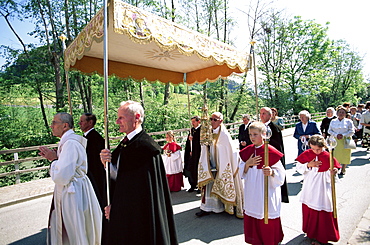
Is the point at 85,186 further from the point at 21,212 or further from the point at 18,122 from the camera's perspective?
the point at 18,122

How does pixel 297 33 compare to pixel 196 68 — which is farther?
pixel 297 33

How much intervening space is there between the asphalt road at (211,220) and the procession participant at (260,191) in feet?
1.89

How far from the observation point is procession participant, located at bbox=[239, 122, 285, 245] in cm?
286

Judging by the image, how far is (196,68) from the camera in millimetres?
7215

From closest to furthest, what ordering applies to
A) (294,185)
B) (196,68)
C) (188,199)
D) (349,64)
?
(188,199) → (294,185) → (196,68) → (349,64)

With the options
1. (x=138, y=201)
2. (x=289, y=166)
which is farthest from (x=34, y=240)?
(x=289, y=166)

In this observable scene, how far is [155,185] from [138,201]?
0.23 m

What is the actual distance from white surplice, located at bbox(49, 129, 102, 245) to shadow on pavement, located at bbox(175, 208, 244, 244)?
60.2 inches

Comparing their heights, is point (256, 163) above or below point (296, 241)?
above

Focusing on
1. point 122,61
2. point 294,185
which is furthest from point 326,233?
point 122,61

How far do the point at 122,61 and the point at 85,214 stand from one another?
14.9 ft

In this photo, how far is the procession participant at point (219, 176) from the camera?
4.18m

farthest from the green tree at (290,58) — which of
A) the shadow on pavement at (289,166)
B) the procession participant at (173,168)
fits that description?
the procession participant at (173,168)

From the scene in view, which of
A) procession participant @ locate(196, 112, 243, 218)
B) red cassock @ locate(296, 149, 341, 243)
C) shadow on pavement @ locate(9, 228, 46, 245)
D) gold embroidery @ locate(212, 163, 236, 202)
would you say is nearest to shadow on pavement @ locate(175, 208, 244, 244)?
procession participant @ locate(196, 112, 243, 218)
